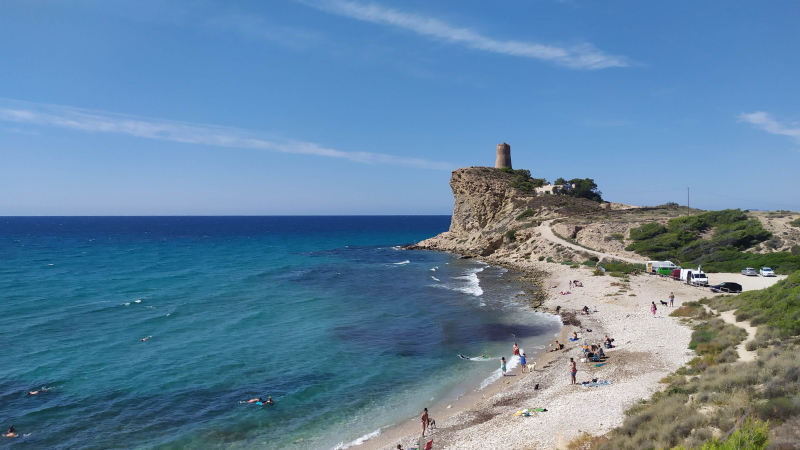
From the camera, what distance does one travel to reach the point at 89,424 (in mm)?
16734

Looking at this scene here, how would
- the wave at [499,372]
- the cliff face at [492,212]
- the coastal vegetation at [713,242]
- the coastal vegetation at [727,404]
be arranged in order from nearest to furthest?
the coastal vegetation at [727,404] < the wave at [499,372] < the coastal vegetation at [713,242] < the cliff face at [492,212]

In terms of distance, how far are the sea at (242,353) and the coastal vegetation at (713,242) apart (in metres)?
17.7

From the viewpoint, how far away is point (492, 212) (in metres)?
76.1

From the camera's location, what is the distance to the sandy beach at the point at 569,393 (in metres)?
13.8

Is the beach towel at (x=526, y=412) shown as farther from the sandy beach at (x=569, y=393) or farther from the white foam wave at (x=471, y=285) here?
the white foam wave at (x=471, y=285)

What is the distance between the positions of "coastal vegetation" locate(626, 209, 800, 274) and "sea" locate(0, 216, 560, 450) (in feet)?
58.1

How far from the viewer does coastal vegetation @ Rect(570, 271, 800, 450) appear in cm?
825

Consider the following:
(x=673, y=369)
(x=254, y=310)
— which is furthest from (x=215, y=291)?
(x=673, y=369)

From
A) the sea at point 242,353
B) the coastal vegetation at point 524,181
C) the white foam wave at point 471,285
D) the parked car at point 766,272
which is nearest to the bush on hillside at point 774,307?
the sea at point 242,353

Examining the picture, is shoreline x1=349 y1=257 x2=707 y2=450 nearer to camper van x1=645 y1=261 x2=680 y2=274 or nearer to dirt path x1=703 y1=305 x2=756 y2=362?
dirt path x1=703 y1=305 x2=756 y2=362

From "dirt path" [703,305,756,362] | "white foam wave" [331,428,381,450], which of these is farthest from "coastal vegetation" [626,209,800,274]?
"white foam wave" [331,428,381,450]

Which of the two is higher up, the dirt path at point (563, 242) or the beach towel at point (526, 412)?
the dirt path at point (563, 242)

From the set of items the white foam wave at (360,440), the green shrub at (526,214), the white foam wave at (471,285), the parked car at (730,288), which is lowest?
the white foam wave at (360,440)

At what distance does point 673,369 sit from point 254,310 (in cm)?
2930
